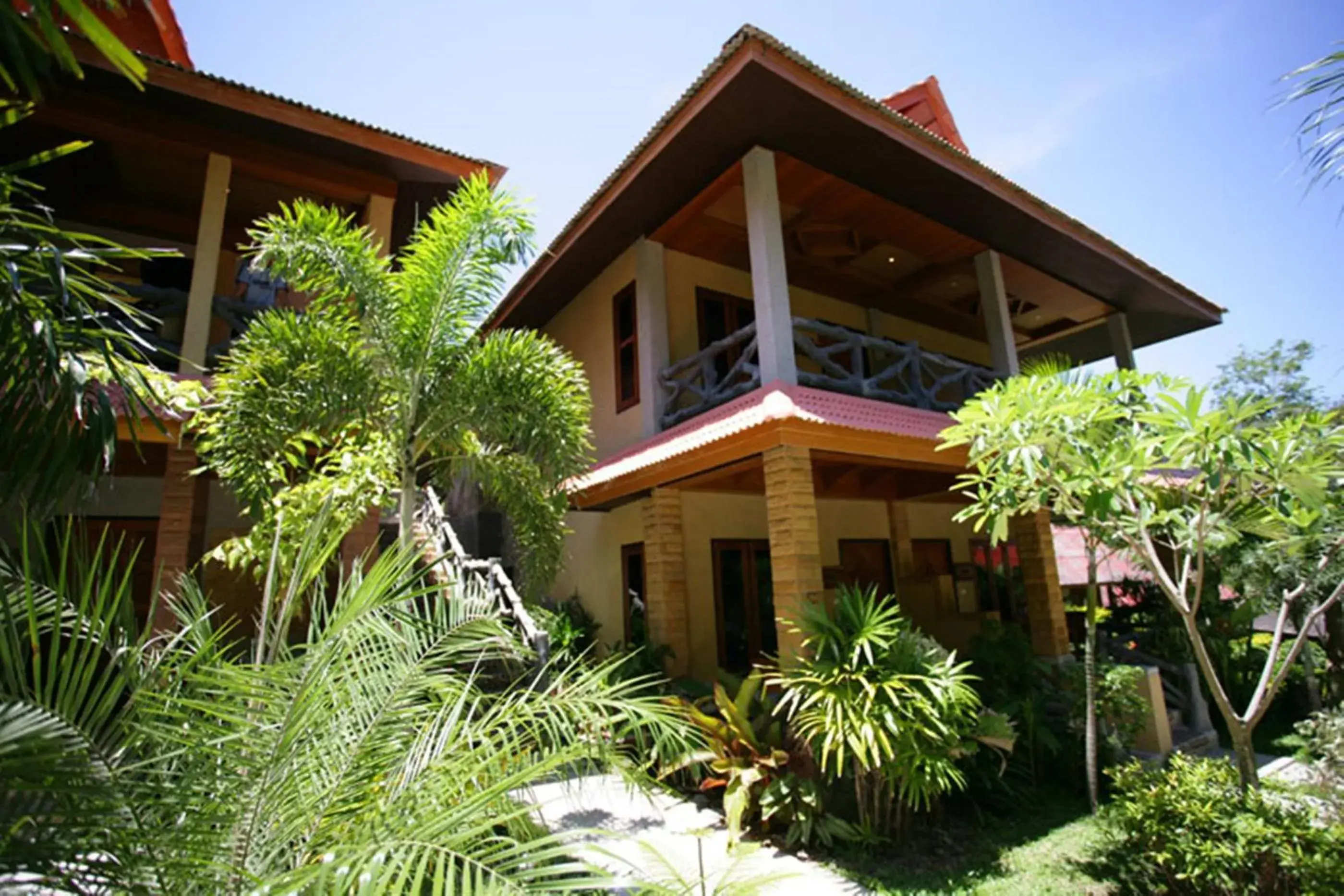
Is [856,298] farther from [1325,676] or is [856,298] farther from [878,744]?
[1325,676]

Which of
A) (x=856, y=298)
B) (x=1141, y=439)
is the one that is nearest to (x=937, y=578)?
(x=856, y=298)

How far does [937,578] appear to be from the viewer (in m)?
12.5

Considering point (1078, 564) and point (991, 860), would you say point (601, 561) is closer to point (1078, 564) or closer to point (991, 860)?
point (991, 860)

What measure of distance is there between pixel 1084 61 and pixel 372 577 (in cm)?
905

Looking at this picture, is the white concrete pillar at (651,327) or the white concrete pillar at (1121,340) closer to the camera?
the white concrete pillar at (651,327)

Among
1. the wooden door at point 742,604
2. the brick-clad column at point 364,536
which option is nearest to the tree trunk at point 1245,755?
the wooden door at point 742,604

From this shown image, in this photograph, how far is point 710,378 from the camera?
28.1 ft

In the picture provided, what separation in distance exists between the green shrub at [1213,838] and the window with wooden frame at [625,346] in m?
7.63

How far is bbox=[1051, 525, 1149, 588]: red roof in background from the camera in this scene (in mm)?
15375

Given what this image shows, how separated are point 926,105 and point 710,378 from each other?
6.52 m

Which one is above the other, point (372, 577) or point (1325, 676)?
point (372, 577)

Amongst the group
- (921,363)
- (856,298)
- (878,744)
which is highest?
(856,298)

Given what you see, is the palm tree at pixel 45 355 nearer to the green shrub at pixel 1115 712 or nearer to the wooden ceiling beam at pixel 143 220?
the wooden ceiling beam at pixel 143 220

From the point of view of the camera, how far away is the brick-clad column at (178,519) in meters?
6.73
